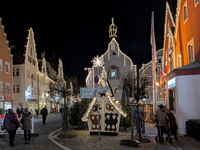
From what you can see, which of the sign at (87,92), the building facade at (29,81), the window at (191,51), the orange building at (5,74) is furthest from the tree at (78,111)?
the orange building at (5,74)

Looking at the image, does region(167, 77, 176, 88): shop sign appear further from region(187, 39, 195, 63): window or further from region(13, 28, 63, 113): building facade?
region(13, 28, 63, 113): building facade

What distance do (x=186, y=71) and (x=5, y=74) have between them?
26.6m

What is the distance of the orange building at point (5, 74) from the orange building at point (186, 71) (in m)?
23.0

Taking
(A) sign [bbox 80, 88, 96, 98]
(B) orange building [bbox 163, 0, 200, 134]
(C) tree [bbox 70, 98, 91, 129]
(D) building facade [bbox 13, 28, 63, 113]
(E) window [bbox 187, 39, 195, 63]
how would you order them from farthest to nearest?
(D) building facade [bbox 13, 28, 63, 113]
(C) tree [bbox 70, 98, 91, 129]
(E) window [bbox 187, 39, 195, 63]
(B) orange building [bbox 163, 0, 200, 134]
(A) sign [bbox 80, 88, 96, 98]

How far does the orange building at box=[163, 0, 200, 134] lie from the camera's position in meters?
13.4

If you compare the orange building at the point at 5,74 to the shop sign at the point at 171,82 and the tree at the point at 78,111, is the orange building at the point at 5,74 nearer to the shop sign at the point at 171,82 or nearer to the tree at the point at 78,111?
the tree at the point at 78,111

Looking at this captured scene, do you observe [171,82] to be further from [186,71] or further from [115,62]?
[115,62]

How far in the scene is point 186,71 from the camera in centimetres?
1354

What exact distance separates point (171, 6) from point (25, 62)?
25232 millimetres

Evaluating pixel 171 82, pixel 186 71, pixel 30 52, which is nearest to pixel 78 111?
pixel 171 82

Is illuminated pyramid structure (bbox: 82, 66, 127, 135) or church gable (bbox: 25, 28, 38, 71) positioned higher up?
church gable (bbox: 25, 28, 38, 71)

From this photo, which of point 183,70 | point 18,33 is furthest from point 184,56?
point 18,33

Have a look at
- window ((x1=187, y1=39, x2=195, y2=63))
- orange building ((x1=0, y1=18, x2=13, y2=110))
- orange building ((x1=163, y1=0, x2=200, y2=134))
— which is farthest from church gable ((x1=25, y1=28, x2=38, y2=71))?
window ((x1=187, y1=39, x2=195, y2=63))

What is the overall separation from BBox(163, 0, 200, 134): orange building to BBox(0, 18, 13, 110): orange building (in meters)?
23.0
